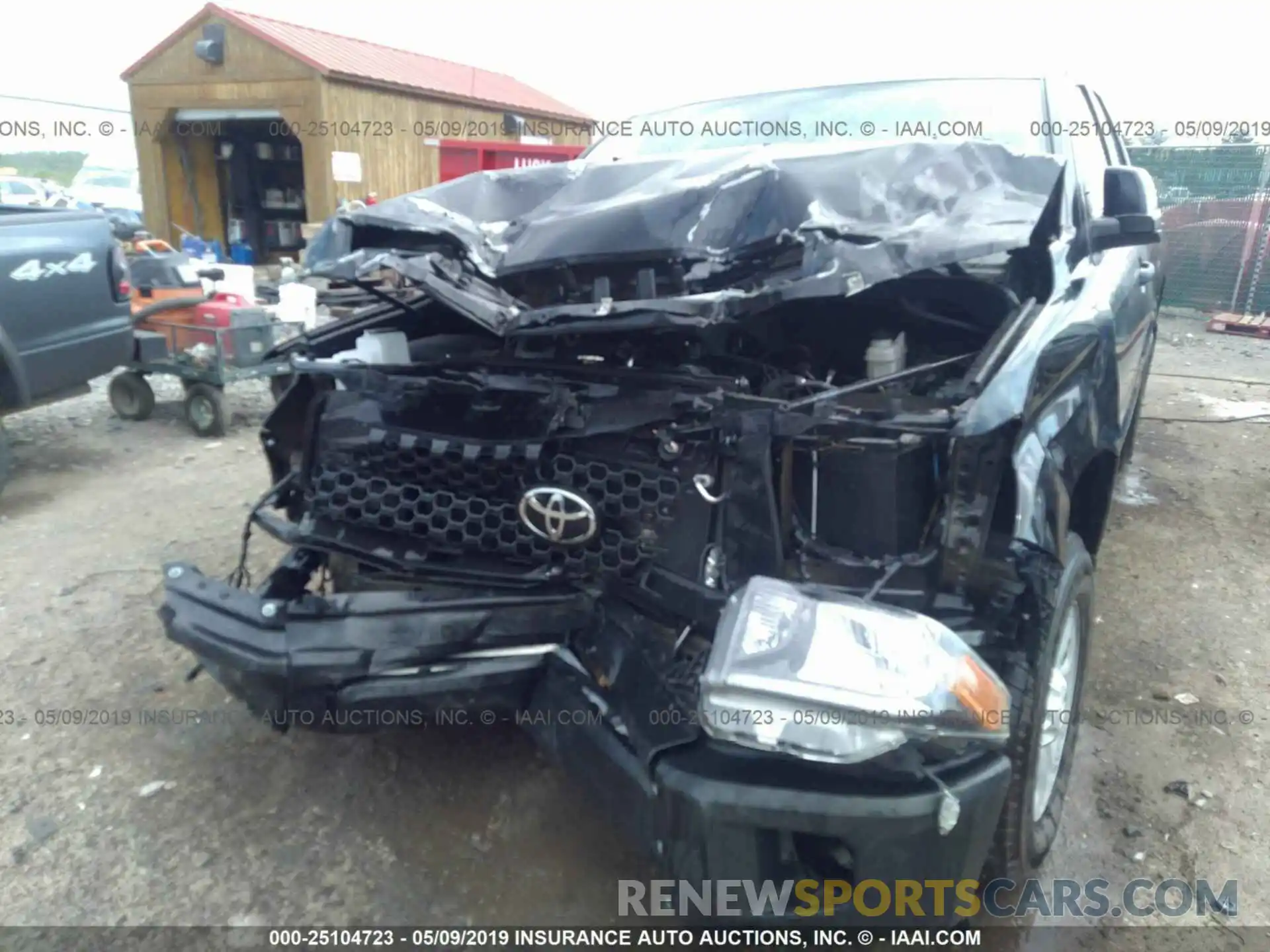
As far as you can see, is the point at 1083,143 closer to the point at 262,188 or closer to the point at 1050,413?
the point at 1050,413

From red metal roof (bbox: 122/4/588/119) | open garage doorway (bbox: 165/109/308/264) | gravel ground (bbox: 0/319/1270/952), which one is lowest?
gravel ground (bbox: 0/319/1270/952)

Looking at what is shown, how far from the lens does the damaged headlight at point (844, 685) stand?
1.42 metres

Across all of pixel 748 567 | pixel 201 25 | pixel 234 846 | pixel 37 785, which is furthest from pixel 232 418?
pixel 201 25

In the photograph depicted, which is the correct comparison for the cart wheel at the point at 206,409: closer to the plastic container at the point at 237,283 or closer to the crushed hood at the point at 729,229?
the plastic container at the point at 237,283

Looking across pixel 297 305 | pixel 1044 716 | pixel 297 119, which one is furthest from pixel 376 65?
pixel 1044 716

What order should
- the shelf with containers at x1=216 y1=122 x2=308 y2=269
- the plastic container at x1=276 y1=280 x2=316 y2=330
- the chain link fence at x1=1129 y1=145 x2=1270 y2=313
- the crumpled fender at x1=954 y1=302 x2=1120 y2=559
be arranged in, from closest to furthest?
the crumpled fender at x1=954 y1=302 x2=1120 y2=559, the plastic container at x1=276 y1=280 x2=316 y2=330, the chain link fence at x1=1129 y1=145 x2=1270 y2=313, the shelf with containers at x1=216 y1=122 x2=308 y2=269

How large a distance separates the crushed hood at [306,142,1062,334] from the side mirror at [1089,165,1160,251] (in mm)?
489

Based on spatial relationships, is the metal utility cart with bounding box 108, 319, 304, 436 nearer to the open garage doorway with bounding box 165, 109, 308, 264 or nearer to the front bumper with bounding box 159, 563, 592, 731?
the front bumper with bounding box 159, 563, 592, 731

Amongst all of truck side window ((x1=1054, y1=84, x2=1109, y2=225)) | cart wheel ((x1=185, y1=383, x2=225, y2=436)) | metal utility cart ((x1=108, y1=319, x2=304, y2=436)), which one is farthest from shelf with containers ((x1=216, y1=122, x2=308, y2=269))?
truck side window ((x1=1054, y1=84, x2=1109, y2=225))

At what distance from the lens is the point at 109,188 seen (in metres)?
19.3

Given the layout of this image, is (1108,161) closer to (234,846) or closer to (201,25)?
(234,846)

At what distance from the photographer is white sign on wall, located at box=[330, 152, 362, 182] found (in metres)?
12.1

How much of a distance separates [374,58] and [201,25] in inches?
92.3

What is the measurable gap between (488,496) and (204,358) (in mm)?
4012
